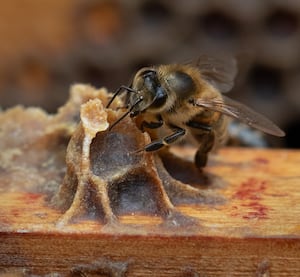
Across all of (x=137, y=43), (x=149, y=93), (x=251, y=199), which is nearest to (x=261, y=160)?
(x=251, y=199)

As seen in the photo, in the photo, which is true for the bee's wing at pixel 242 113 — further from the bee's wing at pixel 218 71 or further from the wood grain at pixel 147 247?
the wood grain at pixel 147 247

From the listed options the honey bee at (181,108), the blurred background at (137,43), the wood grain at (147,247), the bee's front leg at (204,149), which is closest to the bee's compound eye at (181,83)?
the honey bee at (181,108)

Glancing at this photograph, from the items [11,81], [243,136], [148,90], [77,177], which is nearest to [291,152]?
[243,136]

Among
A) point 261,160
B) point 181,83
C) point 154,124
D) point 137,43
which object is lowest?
point 261,160

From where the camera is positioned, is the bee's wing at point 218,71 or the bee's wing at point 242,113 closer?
the bee's wing at point 242,113

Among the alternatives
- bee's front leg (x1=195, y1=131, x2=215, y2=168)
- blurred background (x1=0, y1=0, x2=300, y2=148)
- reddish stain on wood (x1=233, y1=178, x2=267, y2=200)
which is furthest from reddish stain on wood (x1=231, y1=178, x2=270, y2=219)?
blurred background (x1=0, y1=0, x2=300, y2=148)

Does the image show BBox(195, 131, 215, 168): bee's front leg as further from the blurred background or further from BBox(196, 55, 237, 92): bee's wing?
the blurred background

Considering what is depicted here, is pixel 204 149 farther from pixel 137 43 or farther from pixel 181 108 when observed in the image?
pixel 137 43
